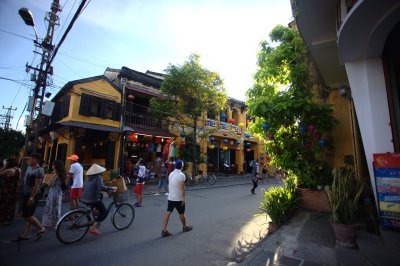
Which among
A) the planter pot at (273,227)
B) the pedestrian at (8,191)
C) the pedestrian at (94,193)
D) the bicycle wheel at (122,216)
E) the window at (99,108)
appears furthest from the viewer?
the window at (99,108)

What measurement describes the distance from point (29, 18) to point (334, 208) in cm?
1076

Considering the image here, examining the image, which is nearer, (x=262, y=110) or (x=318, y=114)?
(x=262, y=110)

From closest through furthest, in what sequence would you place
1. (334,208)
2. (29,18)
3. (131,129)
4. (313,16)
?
(334,208)
(313,16)
(29,18)
(131,129)

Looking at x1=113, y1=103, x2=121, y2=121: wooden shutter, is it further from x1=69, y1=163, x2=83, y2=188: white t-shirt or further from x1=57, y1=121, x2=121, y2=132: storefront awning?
x1=69, y1=163, x2=83, y2=188: white t-shirt

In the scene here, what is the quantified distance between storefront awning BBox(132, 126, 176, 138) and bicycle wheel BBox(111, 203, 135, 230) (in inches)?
406

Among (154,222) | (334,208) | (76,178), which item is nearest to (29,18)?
(76,178)

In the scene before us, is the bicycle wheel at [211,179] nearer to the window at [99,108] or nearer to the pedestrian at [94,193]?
the window at [99,108]

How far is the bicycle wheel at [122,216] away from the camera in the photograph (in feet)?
18.5

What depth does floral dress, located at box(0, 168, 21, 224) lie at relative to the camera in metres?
5.84

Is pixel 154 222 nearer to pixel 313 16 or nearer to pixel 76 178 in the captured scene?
pixel 76 178

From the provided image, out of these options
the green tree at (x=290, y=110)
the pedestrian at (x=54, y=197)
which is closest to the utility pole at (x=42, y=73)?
the pedestrian at (x=54, y=197)

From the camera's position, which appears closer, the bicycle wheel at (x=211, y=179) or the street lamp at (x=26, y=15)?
the street lamp at (x=26, y=15)

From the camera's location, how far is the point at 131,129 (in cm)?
1542

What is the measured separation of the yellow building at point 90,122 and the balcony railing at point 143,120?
817mm
